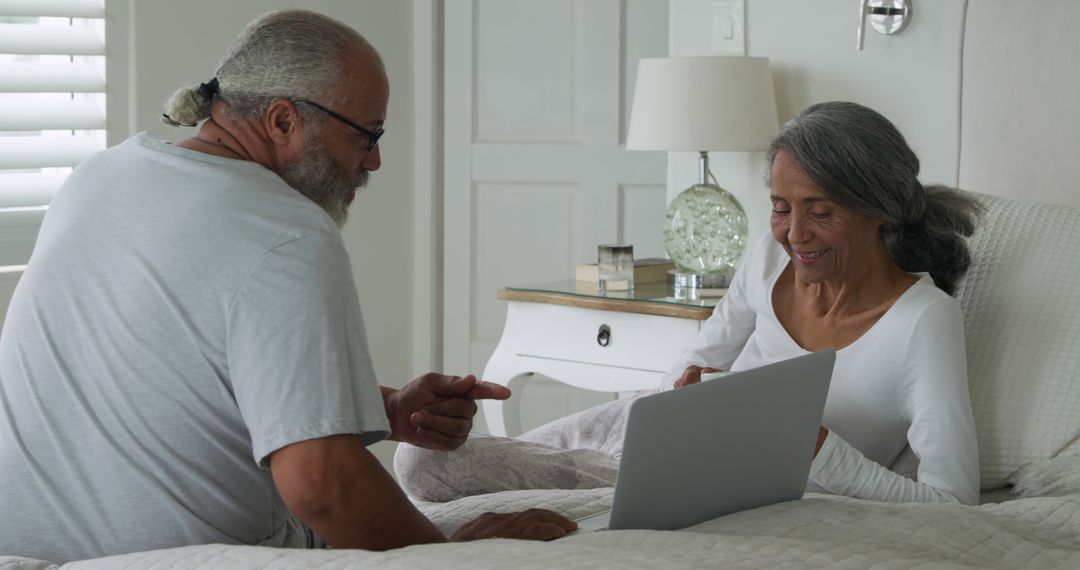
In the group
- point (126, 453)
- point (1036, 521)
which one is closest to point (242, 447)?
point (126, 453)

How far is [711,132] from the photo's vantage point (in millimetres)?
2748

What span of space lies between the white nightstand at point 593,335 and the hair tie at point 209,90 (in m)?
1.29

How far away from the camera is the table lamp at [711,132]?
2738mm

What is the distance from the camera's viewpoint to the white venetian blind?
116 inches

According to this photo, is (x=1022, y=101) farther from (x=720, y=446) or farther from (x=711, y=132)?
(x=720, y=446)

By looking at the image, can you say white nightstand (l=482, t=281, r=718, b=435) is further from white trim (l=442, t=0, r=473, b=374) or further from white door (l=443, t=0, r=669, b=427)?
white trim (l=442, t=0, r=473, b=374)

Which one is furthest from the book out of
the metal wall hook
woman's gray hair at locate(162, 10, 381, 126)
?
woman's gray hair at locate(162, 10, 381, 126)

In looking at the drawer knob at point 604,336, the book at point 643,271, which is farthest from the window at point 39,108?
the drawer knob at point 604,336

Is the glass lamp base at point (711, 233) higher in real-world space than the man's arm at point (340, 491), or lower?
higher

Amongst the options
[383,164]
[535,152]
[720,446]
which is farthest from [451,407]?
[383,164]

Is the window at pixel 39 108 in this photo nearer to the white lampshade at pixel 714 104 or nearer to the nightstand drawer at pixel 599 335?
the nightstand drawer at pixel 599 335

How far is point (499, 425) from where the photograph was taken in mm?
2918

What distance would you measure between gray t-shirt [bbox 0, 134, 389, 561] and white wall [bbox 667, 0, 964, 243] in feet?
5.26

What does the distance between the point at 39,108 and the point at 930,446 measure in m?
2.33
